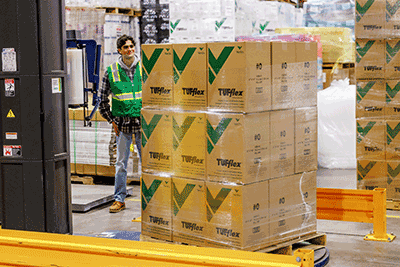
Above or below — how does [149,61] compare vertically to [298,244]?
above

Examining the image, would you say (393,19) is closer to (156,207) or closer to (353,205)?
(353,205)

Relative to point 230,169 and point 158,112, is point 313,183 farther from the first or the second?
point 158,112

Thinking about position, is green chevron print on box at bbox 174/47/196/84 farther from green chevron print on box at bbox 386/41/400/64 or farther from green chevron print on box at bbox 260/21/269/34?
green chevron print on box at bbox 260/21/269/34

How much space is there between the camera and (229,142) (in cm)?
356

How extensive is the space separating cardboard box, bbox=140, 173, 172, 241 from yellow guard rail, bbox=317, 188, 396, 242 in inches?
58.9

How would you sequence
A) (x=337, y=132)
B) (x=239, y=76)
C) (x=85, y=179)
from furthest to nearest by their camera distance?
(x=337, y=132) < (x=85, y=179) < (x=239, y=76)

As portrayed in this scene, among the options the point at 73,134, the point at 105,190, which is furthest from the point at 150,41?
the point at 105,190

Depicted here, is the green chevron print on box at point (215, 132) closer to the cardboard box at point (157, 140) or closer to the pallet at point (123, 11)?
the cardboard box at point (157, 140)

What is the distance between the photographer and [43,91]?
3.89 m

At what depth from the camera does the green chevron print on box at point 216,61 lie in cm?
356

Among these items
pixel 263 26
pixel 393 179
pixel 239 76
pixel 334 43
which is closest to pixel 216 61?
pixel 239 76

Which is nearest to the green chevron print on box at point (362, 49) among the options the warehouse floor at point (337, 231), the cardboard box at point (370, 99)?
the cardboard box at point (370, 99)

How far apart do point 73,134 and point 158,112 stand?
3843 mm

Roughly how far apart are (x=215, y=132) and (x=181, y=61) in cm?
56
